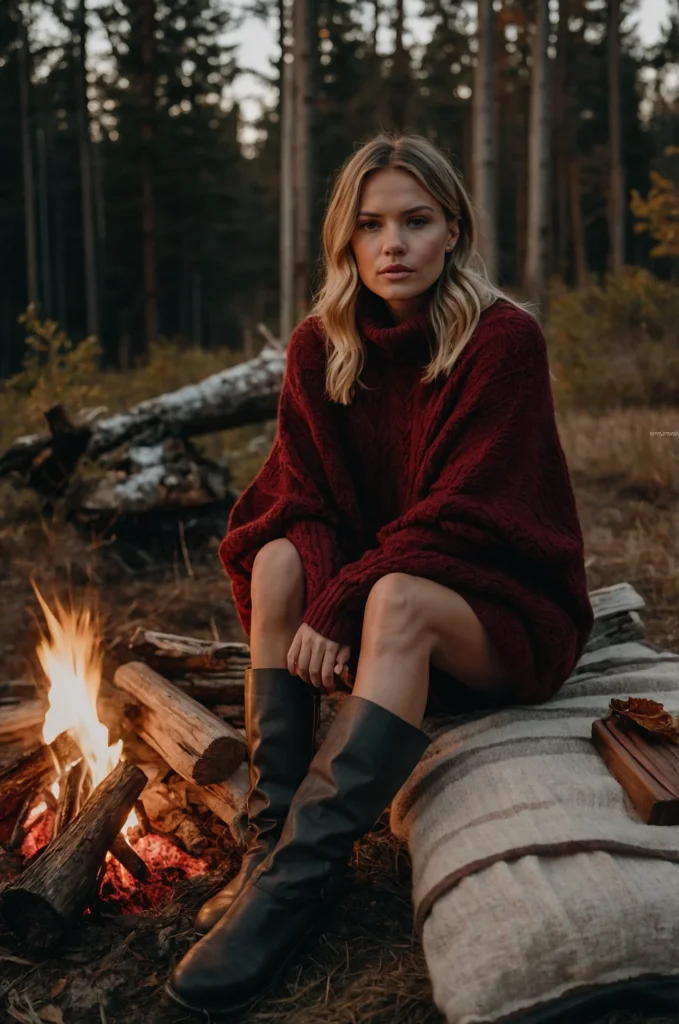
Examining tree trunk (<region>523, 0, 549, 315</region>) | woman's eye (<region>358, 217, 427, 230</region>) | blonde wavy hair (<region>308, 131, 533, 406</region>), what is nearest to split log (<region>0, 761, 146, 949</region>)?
blonde wavy hair (<region>308, 131, 533, 406</region>)

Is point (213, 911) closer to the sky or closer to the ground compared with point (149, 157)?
closer to the ground

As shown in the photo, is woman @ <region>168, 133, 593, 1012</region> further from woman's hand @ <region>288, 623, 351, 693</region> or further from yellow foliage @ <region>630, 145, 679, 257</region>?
yellow foliage @ <region>630, 145, 679, 257</region>

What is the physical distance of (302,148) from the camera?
1005 centimetres

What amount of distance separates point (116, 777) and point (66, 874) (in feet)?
1.11

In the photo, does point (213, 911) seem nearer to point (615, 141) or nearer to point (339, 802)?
point (339, 802)

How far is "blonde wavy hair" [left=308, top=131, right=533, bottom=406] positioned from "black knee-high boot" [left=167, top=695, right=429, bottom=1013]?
3.38 feet

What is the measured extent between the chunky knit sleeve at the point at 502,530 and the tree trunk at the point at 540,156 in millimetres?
7354

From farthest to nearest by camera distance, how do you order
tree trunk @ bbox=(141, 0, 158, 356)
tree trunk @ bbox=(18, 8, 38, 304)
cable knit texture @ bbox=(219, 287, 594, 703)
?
tree trunk @ bbox=(18, 8, 38, 304)
tree trunk @ bbox=(141, 0, 158, 356)
cable knit texture @ bbox=(219, 287, 594, 703)

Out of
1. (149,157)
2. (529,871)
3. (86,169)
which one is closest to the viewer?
(529,871)

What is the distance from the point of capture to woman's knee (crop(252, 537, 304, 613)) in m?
2.50

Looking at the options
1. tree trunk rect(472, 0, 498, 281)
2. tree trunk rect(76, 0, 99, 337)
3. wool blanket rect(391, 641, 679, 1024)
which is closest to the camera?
wool blanket rect(391, 641, 679, 1024)

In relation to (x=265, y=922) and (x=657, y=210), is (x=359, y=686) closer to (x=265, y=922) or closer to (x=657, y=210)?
(x=265, y=922)

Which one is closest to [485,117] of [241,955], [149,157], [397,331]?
[397,331]

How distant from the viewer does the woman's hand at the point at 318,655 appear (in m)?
2.30
